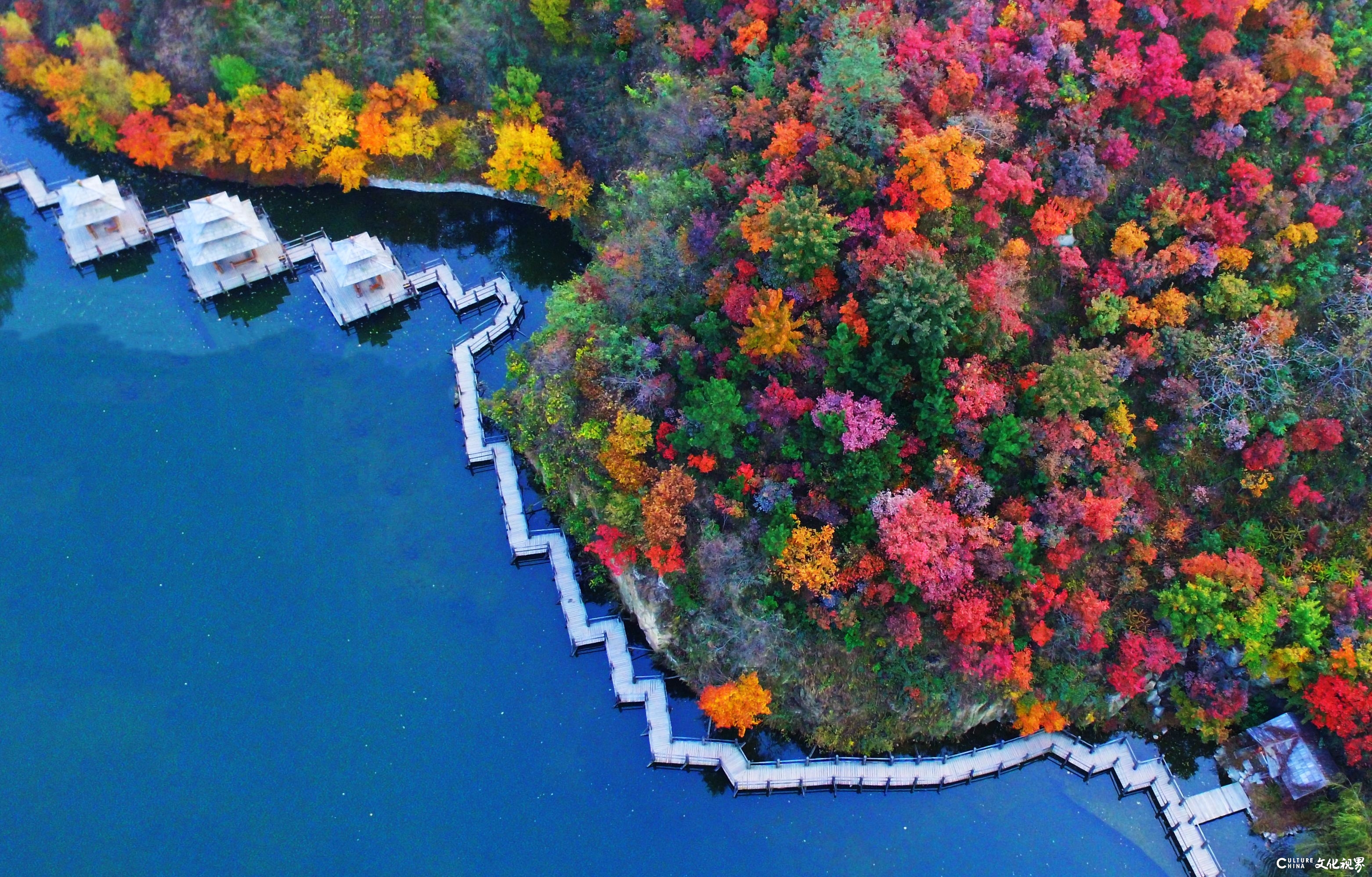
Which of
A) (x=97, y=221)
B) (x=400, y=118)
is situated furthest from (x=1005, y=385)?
(x=97, y=221)

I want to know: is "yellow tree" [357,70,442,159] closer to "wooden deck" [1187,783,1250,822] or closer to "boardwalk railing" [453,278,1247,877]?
"boardwalk railing" [453,278,1247,877]

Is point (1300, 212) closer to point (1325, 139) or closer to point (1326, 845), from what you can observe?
point (1325, 139)

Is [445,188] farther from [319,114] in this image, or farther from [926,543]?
[926,543]

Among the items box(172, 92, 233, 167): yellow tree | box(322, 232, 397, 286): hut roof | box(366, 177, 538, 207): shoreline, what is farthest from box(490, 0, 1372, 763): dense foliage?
box(172, 92, 233, 167): yellow tree

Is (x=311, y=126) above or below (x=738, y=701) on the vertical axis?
above

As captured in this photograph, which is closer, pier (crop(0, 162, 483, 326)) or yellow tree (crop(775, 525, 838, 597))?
yellow tree (crop(775, 525, 838, 597))
